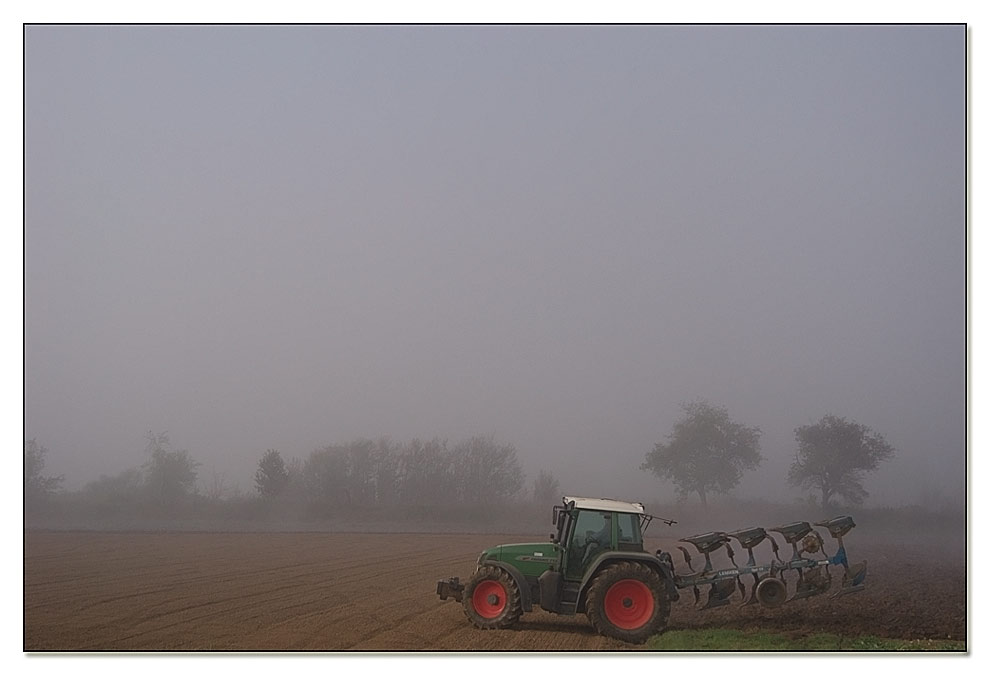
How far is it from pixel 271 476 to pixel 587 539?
17.8 ft

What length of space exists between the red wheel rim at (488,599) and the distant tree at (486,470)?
3.27 metres

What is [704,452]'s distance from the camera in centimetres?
1465

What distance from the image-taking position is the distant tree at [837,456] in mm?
14367

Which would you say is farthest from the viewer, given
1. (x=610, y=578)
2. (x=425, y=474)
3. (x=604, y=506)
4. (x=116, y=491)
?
(x=425, y=474)

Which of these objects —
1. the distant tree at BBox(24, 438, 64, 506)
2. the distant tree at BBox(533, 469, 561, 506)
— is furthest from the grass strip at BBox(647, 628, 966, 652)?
the distant tree at BBox(24, 438, 64, 506)

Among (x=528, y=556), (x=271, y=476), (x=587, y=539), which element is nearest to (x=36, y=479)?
(x=271, y=476)

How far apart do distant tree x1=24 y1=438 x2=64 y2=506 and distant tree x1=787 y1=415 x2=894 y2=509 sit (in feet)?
33.1

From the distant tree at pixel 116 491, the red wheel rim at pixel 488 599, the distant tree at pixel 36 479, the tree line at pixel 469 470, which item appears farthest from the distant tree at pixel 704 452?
the distant tree at pixel 36 479

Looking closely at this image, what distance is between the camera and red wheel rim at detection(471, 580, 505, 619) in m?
11.5

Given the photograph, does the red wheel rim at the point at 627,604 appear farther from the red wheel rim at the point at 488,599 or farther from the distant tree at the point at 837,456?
the distant tree at the point at 837,456

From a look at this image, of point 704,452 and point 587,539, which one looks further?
point 704,452

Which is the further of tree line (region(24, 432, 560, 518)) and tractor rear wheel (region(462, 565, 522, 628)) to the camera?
tree line (region(24, 432, 560, 518))

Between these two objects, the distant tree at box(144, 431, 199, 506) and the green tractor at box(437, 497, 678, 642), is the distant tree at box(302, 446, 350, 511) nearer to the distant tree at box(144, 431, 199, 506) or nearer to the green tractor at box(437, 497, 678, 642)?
the distant tree at box(144, 431, 199, 506)

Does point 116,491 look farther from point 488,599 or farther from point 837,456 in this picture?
point 837,456
